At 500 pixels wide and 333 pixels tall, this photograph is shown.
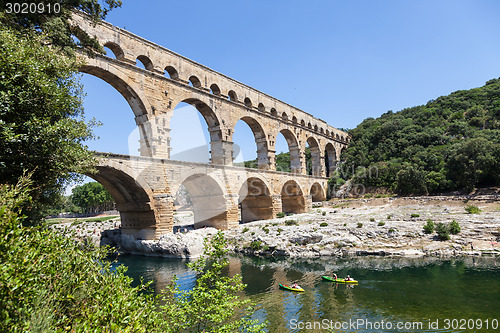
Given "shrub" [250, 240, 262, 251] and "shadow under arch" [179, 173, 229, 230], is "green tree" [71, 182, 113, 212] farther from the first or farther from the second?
"shrub" [250, 240, 262, 251]

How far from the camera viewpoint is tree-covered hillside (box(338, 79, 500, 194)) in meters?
30.2

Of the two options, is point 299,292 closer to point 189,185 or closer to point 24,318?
point 24,318

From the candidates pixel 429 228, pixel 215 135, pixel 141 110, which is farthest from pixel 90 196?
pixel 429 228

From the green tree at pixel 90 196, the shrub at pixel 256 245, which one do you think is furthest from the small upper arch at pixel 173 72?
the green tree at pixel 90 196

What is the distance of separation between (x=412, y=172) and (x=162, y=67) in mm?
29007

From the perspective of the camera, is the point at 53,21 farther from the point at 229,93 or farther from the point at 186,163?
the point at 229,93

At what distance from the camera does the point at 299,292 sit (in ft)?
40.0

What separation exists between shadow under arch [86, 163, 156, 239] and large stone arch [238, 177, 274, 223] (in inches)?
405

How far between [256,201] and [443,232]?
51.8ft

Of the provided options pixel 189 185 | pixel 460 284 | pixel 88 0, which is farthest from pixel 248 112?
pixel 460 284

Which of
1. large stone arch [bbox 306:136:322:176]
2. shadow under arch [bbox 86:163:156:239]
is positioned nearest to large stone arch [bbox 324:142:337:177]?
large stone arch [bbox 306:136:322:176]

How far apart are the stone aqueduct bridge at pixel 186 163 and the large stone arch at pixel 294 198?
11 centimetres

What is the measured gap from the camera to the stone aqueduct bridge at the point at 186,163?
1789 cm

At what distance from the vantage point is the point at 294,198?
111 ft
